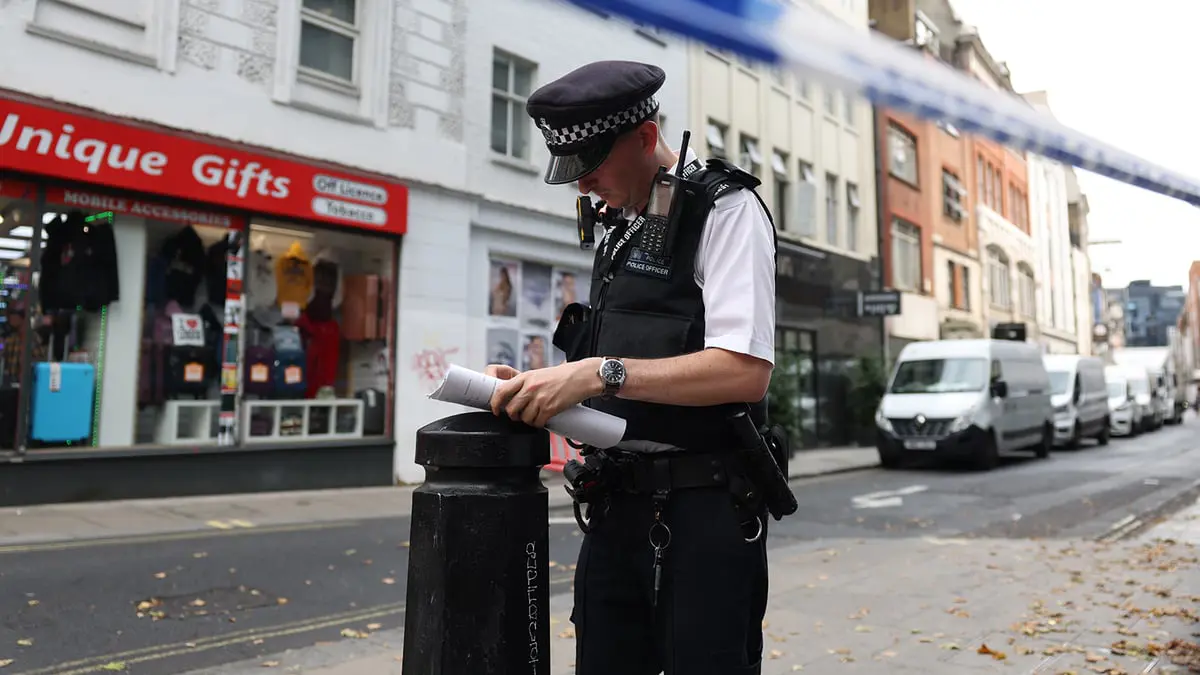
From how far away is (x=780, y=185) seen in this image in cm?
2120

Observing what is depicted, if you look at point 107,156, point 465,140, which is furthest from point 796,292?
point 107,156

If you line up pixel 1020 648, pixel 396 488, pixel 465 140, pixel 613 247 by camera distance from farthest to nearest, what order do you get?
1. pixel 465 140
2. pixel 396 488
3. pixel 1020 648
4. pixel 613 247

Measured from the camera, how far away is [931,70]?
183 centimetres

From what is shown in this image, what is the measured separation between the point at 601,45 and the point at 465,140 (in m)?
3.57

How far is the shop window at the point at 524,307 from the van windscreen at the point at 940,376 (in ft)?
20.1

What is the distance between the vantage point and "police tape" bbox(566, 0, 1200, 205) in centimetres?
142

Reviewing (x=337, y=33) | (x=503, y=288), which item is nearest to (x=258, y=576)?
(x=337, y=33)

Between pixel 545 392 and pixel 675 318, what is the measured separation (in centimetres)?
34

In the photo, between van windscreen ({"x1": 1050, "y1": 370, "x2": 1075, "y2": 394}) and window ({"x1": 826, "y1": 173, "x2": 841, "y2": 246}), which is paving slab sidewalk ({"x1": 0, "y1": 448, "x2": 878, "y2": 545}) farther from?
van windscreen ({"x1": 1050, "y1": 370, "x2": 1075, "y2": 394})

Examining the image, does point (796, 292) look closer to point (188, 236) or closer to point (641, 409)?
point (188, 236)

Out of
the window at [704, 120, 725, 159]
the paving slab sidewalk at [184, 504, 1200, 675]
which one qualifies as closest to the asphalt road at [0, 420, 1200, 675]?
the paving slab sidewalk at [184, 504, 1200, 675]

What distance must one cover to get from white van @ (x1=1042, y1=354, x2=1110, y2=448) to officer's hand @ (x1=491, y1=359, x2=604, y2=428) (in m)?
20.5

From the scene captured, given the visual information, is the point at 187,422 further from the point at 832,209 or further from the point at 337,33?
the point at 832,209

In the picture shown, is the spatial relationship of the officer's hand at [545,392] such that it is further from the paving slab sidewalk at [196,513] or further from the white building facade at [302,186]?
the white building facade at [302,186]
